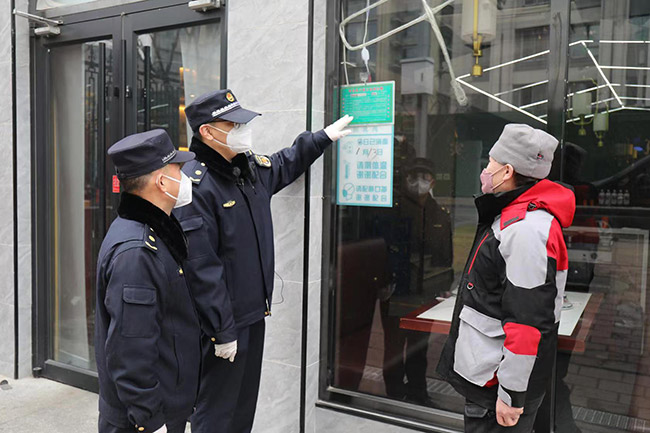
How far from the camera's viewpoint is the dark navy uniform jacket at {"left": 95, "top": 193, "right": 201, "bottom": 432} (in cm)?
213

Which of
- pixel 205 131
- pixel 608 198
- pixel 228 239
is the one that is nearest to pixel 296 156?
pixel 205 131

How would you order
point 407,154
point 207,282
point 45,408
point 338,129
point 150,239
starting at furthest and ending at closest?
point 45,408 < point 407,154 < point 338,129 < point 207,282 < point 150,239

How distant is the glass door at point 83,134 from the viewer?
4398 millimetres

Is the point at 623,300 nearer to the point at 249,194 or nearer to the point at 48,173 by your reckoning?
the point at 249,194

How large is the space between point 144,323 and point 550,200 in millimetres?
1560

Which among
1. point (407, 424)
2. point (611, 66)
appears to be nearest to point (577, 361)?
point (407, 424)

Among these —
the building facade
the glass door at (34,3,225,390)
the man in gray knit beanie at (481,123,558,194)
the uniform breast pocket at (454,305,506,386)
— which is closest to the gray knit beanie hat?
the man in gray knit beanie at (481,123,558,194)

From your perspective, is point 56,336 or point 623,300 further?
point 56,336

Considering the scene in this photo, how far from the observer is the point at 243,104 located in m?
3.74

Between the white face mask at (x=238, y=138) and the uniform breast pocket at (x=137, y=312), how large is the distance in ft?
3.52

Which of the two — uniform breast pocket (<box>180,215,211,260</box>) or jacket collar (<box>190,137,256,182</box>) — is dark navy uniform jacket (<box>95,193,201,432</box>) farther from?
jacket collar (<box>190,137,256,182</box>)

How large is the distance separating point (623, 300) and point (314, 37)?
2232 mm

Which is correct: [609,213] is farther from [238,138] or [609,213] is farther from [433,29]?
[238,138]

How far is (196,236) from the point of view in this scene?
2885 millimetres
